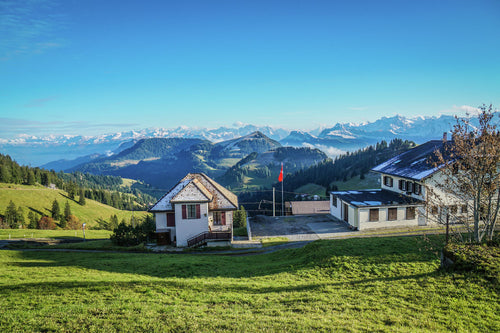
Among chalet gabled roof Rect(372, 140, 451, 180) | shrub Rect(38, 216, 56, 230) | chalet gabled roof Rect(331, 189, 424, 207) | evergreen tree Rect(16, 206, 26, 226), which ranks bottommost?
shrub Rect(38, 216, 56, 230)

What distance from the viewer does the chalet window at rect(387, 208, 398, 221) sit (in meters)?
39.8

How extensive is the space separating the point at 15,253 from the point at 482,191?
41629mm

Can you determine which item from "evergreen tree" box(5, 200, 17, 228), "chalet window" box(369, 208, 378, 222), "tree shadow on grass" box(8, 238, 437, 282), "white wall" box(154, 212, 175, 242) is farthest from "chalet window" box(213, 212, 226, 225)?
"evergreen tree" box(5, 200, 17, 228)

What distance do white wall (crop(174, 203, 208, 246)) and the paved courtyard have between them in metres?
7.74

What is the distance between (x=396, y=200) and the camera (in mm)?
41625

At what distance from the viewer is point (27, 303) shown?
12.8m

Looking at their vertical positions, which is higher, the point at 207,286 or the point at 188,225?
the point at 207,286

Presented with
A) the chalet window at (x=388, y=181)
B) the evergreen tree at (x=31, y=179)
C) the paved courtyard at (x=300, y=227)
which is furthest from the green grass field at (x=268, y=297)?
the evergreen tree at (x=31, y=179)

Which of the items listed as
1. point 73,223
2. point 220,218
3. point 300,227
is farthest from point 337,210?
point 73,223

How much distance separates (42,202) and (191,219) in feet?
403

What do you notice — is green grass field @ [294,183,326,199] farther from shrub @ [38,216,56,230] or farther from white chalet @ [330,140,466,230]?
shrub @ [38,216,56,230]

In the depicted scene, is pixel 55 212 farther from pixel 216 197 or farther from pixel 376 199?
pixel 376 199

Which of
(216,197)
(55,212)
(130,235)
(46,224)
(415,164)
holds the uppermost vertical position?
(415,164)

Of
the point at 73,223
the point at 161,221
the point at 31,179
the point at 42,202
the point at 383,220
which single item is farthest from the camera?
the point at 31,179
